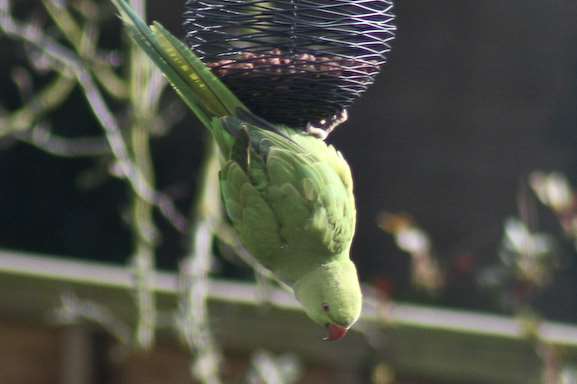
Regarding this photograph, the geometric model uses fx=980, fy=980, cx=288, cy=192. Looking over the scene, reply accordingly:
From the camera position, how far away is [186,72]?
80.4 inches

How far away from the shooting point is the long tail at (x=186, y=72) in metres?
2.02

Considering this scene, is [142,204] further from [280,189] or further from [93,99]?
[280,189]

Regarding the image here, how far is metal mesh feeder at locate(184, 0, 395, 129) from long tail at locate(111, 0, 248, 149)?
45 mm

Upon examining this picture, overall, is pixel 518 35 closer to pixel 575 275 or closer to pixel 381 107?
pixel 381 107

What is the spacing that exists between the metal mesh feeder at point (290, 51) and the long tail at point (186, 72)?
0.05 meters

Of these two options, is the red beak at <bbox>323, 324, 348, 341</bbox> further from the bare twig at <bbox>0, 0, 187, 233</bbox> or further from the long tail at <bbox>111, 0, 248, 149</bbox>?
the bare twig at <bbox>0, 0, 187, 233</bbox>

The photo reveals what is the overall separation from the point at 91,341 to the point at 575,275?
2.01 meters

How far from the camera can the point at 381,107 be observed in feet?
13.9

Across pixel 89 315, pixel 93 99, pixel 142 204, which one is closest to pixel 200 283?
pixel 142 204

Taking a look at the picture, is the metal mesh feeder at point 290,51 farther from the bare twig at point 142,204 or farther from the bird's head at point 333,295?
the bare twig at point 142,204

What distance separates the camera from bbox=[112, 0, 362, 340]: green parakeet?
194 centimetres

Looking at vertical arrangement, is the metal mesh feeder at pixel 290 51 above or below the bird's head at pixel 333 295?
above

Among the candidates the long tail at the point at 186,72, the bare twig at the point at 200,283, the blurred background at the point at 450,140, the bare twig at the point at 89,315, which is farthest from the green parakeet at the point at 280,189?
the blurred background at the point at 450,140

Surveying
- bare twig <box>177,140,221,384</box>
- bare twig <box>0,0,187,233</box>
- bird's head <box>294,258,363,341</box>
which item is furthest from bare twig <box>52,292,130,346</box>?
bird's head <box>294,258,363,341</box>
